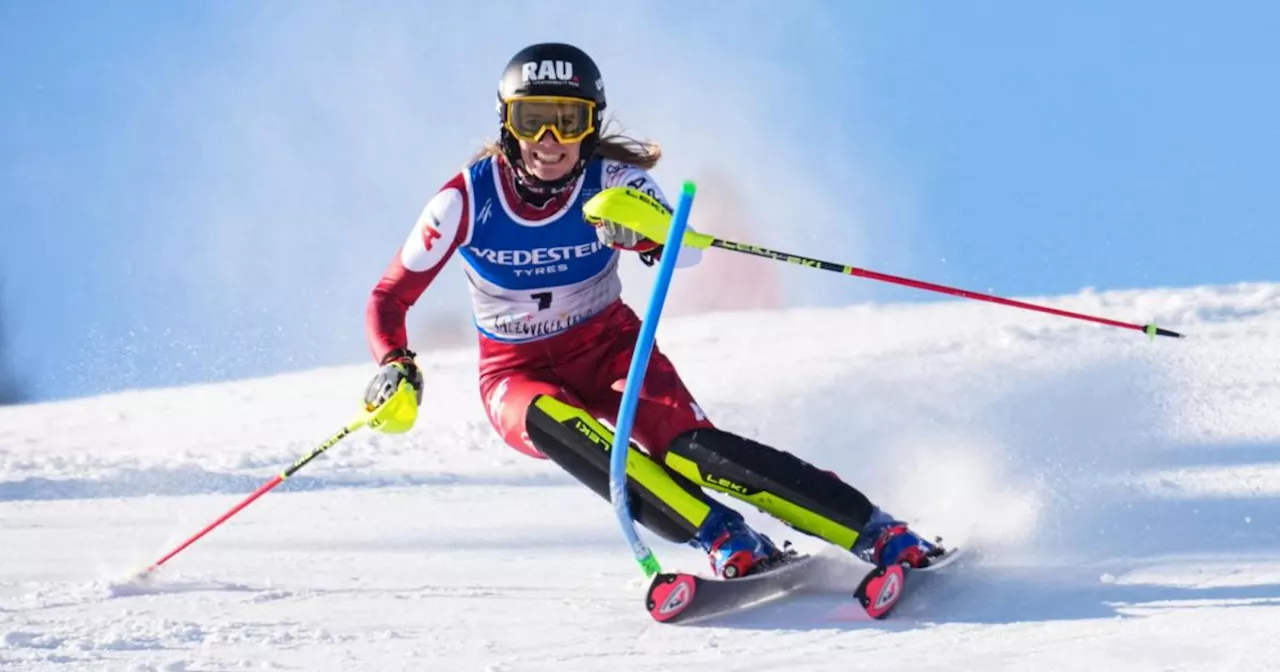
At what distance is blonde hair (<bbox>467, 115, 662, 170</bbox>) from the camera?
420 centimetres

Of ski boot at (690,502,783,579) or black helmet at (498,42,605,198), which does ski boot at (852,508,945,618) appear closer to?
ski boot at (690,502,783,579)

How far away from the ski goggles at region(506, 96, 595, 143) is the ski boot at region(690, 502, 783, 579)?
1.12m

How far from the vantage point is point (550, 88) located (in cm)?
388

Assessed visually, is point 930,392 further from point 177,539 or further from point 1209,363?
point 177,539

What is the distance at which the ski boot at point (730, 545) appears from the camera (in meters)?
3.72

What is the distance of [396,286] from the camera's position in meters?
4.07

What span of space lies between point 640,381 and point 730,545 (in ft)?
1.93

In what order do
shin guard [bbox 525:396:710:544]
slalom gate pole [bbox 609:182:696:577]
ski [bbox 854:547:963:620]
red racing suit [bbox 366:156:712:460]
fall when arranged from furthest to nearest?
red racing suit [bbox 366:156:712:460]
shin guard [bbox 525:396:710:544]
ski [bbox 854:547:963:620]
slalom gate pole [bbox 609:182:696:577]

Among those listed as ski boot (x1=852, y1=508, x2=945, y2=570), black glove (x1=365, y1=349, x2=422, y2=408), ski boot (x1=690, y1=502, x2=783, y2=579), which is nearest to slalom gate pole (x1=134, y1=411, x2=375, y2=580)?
black glove (x1=365, y1=349, x2=422, y2=408)

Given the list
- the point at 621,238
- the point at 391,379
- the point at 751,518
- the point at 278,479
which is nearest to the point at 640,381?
the point at 621,238

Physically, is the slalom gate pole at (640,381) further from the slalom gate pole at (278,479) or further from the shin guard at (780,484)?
the slalom gate pole at (278,479)

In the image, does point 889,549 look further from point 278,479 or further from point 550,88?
point 278,479

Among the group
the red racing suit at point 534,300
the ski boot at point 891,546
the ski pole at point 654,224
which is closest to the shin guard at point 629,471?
the red racing suit at point 534,300

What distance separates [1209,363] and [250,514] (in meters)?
5.08
